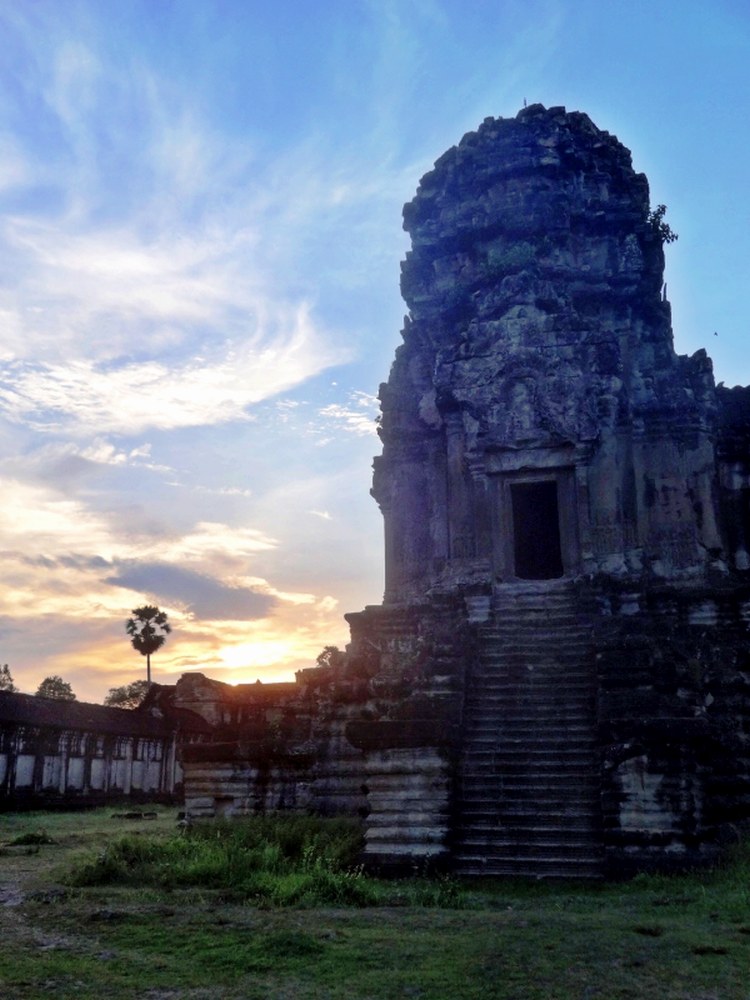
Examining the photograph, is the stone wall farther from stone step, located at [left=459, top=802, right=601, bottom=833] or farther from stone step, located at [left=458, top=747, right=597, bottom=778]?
stone step, located at [left=459, top=802, right=601, bottom=833]

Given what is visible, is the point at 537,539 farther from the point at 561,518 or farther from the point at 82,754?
the point at 82,754

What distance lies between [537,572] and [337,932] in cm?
1318

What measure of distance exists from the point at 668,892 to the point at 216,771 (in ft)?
24.7

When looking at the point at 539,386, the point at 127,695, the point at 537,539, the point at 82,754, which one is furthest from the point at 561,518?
the point at 127,695

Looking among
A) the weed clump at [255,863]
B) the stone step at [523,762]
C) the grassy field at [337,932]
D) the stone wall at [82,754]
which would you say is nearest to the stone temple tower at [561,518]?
the stone step at [523,762]

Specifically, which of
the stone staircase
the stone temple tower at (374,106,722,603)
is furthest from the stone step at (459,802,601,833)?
the stone temple tower at (374,106,722,603)

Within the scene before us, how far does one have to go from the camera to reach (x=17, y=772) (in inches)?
1126

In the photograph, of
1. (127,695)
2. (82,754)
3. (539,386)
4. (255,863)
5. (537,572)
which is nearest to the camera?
(255,863)

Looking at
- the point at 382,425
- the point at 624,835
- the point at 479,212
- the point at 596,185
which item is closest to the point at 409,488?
the point at 382,425

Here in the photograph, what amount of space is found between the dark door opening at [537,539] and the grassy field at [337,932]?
31.8 ft

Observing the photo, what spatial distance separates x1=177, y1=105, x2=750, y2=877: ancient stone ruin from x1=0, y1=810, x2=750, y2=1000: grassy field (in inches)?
47.2

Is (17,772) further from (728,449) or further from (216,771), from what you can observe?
(728,449)

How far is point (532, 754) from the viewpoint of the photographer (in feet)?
41.2

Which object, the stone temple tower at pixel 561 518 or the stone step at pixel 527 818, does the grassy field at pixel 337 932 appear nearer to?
the stone step at pixel 527 818
